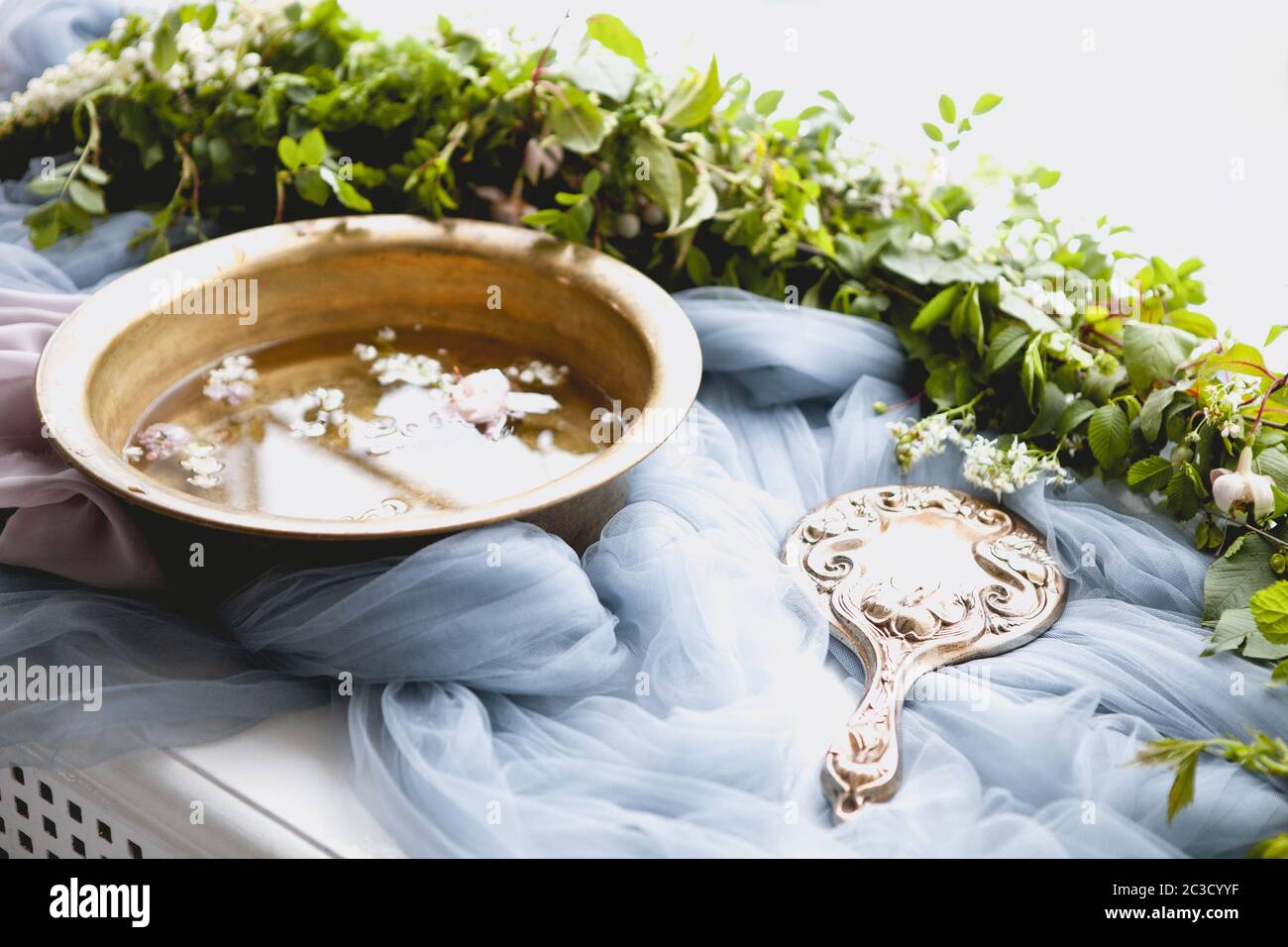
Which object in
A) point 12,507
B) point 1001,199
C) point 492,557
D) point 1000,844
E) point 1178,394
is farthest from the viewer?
point 1001,199

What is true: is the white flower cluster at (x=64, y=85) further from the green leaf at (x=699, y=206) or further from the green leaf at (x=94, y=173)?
the green leaf at (x=699, y=206)

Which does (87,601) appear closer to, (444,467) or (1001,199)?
(444,467)

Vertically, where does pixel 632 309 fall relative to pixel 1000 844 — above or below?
above

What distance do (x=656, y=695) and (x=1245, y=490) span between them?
0.58 meters

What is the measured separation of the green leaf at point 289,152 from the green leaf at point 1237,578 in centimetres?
109

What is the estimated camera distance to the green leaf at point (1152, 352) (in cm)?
136

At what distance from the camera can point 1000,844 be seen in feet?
3.33

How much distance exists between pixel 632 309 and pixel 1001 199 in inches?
20.9

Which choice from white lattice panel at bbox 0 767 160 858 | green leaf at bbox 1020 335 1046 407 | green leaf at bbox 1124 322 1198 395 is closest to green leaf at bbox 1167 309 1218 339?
green leaf at bbox 1124 322 1198 395

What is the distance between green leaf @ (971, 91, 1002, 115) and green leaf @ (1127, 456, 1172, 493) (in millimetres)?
492

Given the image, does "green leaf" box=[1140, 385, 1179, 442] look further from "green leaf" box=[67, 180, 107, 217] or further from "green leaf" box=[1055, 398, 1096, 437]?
"green leaf" box=[67, 180, 107, 217]

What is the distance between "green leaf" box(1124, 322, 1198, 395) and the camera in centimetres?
136
